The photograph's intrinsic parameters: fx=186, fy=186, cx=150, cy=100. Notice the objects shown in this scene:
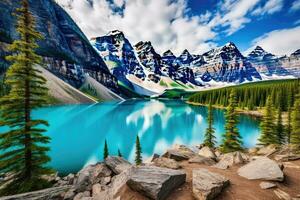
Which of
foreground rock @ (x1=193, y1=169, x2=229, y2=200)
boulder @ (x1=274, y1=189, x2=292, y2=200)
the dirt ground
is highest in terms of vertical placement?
foreground rock @ (x1=193, y1=169, x2=229, y2=200)

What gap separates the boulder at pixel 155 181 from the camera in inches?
351

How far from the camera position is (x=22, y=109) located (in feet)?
45.0

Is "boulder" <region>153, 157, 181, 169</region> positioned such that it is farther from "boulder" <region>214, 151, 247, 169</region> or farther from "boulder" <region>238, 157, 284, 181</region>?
"boulder" <region>238, 157, 284, 181</region>

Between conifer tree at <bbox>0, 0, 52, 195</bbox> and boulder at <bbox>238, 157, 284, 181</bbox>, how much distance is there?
14699mm

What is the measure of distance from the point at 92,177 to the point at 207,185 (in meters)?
8.64

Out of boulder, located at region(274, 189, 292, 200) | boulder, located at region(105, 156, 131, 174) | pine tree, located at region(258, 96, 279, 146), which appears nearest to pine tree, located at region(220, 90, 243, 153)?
pine tree, located at region(258, 96, 279, 146)

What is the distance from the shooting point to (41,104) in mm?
14500

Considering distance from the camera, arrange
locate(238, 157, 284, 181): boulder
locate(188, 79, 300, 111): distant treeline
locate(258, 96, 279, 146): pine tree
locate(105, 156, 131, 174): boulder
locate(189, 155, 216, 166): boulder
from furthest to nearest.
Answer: locate(188, 79, 300, 111): distant treeline → locate(258, 96, 279, 146): pine tree → locate(189, 155, 216, 166): boulder → locate(105, 156, 131, 174): boulder → locate(238, 157, 284, 181): boulder

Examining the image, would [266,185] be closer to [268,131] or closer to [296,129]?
[296,129]

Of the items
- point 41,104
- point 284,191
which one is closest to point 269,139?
point 284,191

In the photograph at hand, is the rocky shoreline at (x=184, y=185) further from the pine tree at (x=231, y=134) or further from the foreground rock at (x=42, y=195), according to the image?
the pine tree at (x=231, y=134)

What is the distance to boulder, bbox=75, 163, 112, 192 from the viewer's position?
43.0 ft

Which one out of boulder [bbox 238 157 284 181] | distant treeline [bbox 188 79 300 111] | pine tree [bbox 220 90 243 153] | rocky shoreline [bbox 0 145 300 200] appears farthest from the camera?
distant treeline [bbox 188 79 300 111]

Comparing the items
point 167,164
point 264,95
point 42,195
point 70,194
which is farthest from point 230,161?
point 264,95
